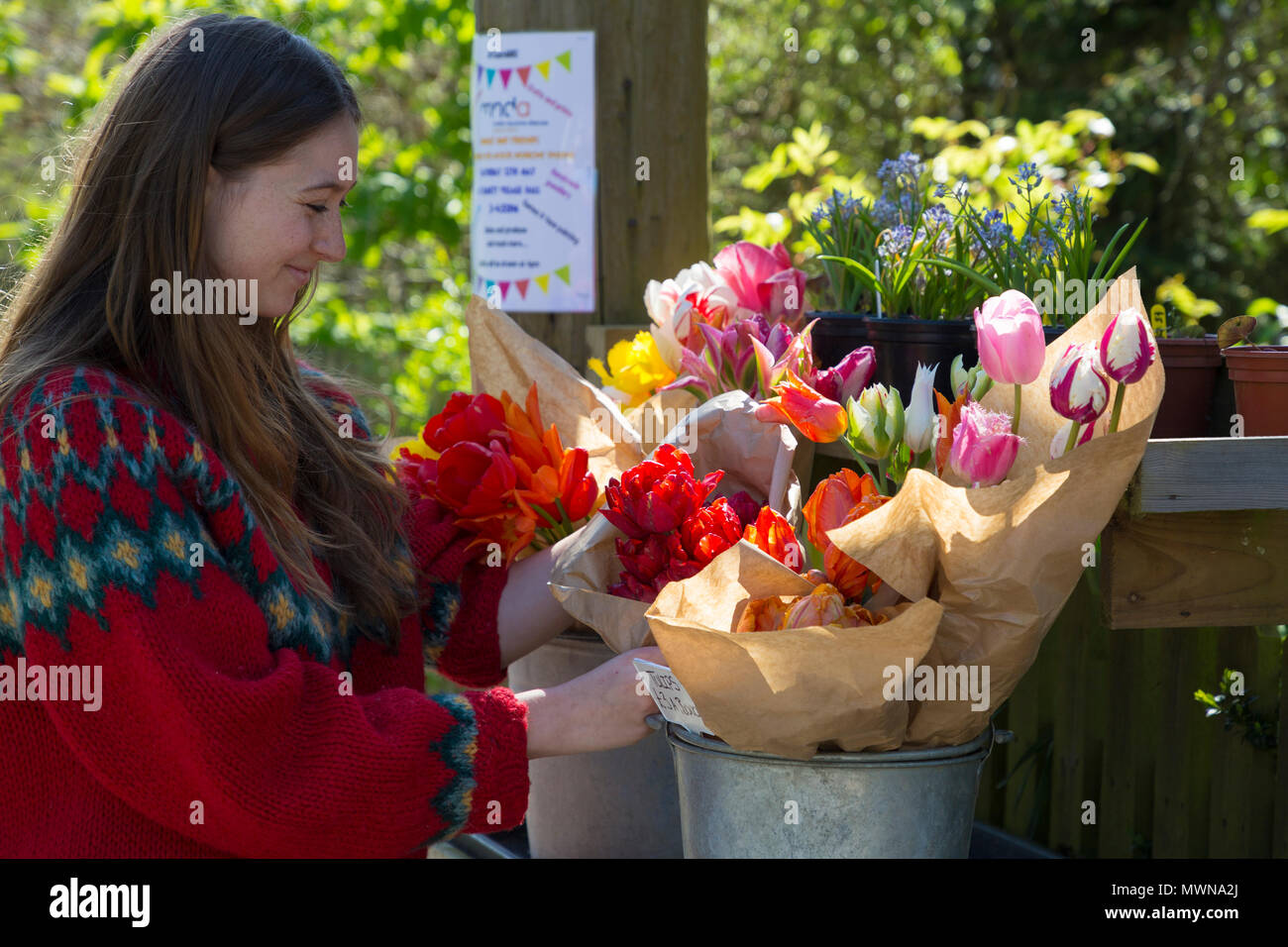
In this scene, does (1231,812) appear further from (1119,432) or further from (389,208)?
(389,208)

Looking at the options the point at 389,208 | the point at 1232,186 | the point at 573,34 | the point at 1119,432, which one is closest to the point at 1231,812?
the point at 1119,432

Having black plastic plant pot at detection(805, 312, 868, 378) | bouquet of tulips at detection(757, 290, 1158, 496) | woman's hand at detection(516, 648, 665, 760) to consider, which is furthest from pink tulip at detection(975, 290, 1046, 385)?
black plastic plant pot at detection(805, 312, 868, 378)

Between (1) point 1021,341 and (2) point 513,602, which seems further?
(2) point 513,602

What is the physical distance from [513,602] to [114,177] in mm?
719

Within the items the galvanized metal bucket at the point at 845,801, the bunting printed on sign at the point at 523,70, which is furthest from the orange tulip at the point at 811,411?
the bunting printed on sign at the point at 523,70

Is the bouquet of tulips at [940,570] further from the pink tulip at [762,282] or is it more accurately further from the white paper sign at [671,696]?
the pink tulip at [762,282]

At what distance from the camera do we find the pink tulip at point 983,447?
45.6 inches

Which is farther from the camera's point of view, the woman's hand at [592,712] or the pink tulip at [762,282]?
the pink tulip at [762,282]

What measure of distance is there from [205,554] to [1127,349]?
0.88 m

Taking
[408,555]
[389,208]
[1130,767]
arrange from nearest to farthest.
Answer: [408,555] < [1130,767] < [389,208]

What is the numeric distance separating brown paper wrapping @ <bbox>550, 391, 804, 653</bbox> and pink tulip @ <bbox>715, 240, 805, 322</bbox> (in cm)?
32

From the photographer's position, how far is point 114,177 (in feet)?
4.70

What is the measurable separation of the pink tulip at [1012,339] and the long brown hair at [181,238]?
775 mm

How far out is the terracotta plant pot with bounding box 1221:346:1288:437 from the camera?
1.33 m
